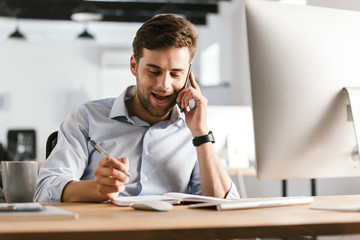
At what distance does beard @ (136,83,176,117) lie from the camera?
1.75 meters

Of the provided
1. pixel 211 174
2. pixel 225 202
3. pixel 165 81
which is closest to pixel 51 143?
pixel 165 81

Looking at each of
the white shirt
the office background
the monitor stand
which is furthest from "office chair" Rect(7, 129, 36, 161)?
the monitor stand

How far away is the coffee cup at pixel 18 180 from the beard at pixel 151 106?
494mm

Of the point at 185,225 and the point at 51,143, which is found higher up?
the point at 51,143

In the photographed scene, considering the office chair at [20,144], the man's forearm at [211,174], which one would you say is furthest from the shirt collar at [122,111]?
the office chair at [20,144]

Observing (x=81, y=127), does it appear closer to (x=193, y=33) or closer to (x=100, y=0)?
(x=193, y=33)

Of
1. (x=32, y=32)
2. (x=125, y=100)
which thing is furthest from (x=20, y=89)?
(x=125, y=100)

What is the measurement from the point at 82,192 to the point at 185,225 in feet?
1.79

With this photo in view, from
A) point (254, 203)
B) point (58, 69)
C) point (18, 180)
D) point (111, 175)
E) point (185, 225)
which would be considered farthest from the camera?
point (58, 69)

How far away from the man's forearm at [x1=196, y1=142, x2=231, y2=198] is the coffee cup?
552 millimetres

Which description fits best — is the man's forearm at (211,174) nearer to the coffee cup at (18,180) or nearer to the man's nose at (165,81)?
the man's nose at (165,81)

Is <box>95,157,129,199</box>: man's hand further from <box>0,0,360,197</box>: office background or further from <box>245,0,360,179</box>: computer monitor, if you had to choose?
<box>0,0,360,197</box>: office background

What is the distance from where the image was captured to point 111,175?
4.00 feet

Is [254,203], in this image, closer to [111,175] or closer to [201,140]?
[111,175]
